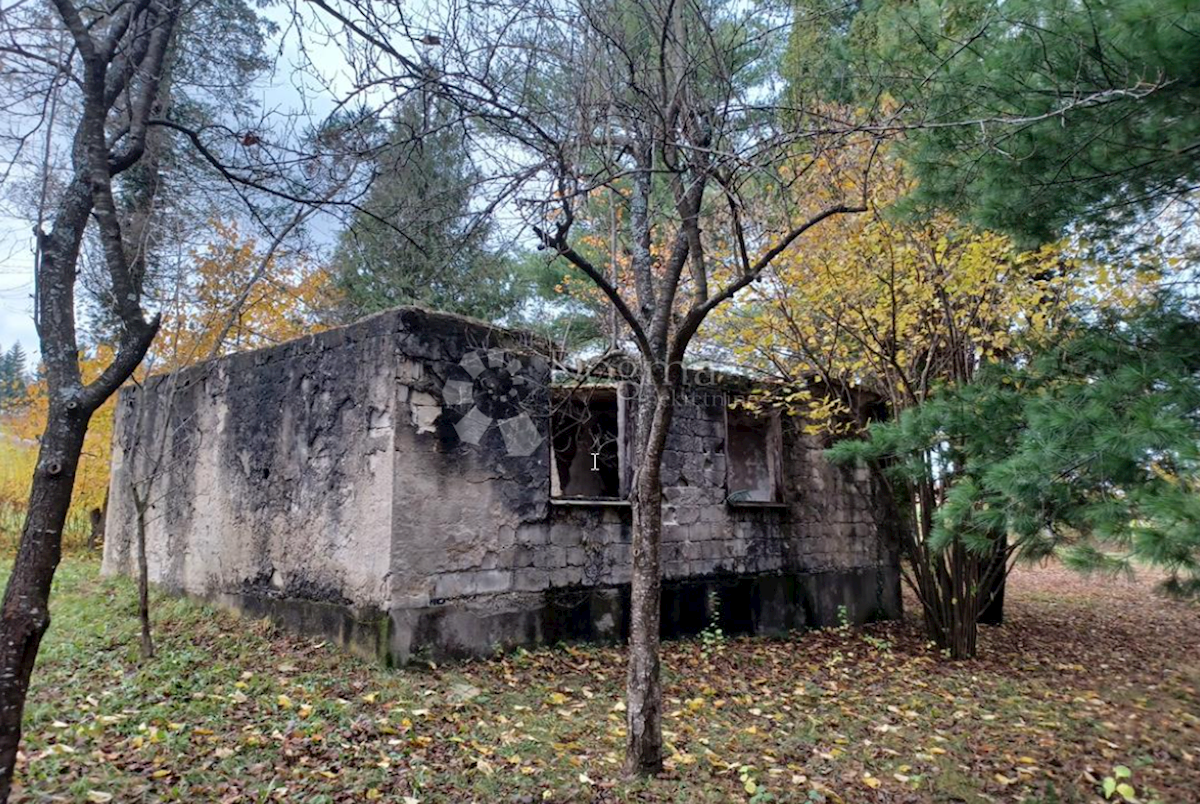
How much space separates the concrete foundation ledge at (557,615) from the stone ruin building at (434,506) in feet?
0.06

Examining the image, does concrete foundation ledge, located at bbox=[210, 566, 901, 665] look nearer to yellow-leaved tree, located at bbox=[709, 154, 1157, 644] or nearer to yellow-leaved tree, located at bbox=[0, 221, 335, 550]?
yellow-leaved tree, located at bbox=[709, 154, 1157, 644]

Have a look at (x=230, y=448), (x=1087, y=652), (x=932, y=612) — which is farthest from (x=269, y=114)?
(x=1087, y=652)

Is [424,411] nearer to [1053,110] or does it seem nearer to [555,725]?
[555,725]

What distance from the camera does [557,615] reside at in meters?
6.21

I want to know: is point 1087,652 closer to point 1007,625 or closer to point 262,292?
point 1007,625

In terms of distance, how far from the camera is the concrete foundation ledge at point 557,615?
212 inches

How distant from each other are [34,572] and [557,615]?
3.99 meters

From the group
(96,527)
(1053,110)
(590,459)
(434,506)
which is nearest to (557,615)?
(434,506)

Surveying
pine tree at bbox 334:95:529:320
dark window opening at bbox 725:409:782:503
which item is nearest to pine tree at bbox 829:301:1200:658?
dark window opening at bbox 725:409:782:503

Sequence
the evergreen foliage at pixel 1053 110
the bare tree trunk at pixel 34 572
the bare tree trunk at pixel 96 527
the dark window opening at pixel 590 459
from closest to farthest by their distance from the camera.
Result: the bare tree trunk at pixel 34 572, the evergreen foliage at pixel 1053 110, the dark window opening at pixel 590 459, the bare tree trunk at pixel 96 527

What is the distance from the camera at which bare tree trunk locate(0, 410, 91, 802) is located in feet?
8.84

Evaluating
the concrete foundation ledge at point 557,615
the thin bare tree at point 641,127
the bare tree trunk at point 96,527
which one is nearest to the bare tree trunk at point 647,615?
the thin bare tree at point 641,127

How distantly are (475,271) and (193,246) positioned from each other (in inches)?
98.0

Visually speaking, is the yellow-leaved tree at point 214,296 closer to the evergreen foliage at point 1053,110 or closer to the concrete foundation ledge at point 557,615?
the concrete foundation ledge at point 557,615
